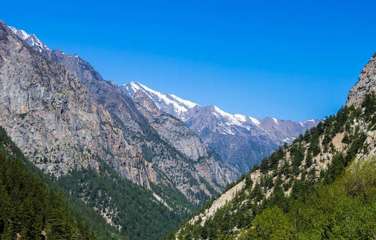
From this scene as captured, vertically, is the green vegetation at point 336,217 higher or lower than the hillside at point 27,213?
lower

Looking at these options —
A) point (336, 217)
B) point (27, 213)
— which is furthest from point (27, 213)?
point (336, 217)

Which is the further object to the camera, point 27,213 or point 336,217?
point 27,213

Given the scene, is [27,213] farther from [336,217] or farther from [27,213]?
[336,217]

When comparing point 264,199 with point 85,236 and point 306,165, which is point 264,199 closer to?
point 306,165

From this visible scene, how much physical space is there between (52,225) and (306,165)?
3336 inches

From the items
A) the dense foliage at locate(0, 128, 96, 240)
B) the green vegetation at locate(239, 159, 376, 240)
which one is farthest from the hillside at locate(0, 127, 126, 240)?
the green vegetation at locate(239, 159, 376, 240)

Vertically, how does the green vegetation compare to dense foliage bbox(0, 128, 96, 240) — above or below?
below

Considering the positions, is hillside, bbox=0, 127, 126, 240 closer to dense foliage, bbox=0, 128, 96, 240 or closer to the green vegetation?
dense foliage, bbox=0, 128, 96, 240

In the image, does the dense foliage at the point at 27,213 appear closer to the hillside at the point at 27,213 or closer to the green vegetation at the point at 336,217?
the hillside at the point at 27,213

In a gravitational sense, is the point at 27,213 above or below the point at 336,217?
above

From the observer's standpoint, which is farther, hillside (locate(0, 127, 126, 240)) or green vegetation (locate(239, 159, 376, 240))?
hillside (locate(0, 127, 126, 240))

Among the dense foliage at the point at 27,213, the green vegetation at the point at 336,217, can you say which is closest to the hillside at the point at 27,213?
the dense foliage at the point at 27,213

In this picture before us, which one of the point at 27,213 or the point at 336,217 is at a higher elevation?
the point at 27,213

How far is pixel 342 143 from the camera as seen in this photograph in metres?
190
